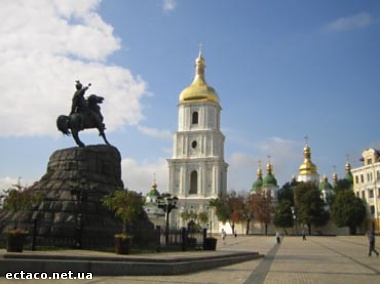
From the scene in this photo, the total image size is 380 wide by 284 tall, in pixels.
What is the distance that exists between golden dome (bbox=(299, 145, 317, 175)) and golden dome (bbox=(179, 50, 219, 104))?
24.3 meters

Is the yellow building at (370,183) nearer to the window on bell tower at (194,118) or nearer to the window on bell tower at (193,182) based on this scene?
the window on bell tower at (193,182)

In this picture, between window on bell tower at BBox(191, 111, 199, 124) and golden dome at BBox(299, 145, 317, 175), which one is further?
golden dome at BBox(299, 145, 317, 175)

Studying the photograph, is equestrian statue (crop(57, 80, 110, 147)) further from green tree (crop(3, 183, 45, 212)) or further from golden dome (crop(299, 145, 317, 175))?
golden dome (crop(299, 145, 317, 175))

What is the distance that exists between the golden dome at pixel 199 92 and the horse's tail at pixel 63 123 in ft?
203

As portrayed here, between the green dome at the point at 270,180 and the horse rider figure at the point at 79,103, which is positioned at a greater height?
the green dome at the point at 270,180

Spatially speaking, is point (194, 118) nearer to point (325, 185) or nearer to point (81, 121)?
point (325, 185)

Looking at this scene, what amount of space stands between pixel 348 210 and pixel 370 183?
19.9 feet

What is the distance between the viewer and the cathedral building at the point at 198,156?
8138 cm

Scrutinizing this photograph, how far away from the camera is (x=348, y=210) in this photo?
67875 mm

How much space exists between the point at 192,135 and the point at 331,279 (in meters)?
70.8

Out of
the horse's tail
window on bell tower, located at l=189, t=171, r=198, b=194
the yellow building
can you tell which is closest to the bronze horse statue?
the horse's tail

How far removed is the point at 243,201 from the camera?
75.7 meters

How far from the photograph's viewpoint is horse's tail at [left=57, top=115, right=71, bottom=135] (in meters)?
24.7

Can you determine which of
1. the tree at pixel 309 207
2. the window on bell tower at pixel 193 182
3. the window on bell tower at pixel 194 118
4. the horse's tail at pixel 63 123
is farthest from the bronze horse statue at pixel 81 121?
the window on bell tower at pixel 194 118
